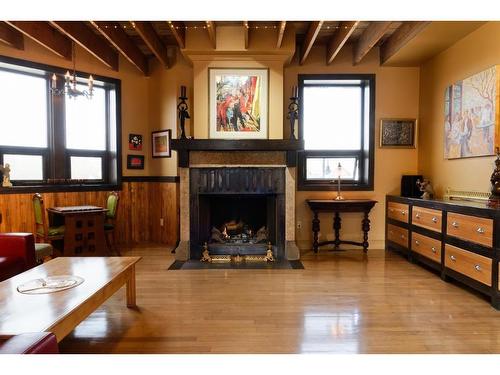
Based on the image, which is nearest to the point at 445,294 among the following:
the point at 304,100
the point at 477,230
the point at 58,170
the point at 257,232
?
the point at 477,230

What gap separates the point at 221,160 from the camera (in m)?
4.12

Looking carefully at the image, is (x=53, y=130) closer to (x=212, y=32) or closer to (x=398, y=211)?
(x=212, y=32)

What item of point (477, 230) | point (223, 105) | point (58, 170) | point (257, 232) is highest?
point (223, 105)

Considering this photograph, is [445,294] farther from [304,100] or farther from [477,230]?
[304,100]

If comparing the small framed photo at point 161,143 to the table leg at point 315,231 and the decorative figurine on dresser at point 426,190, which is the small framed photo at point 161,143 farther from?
the decorative figurine on dresser at point 426,190

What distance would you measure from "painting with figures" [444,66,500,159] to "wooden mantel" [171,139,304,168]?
73.6 inches

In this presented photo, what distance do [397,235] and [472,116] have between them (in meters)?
1.79

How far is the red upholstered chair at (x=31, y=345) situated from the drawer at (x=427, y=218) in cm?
360

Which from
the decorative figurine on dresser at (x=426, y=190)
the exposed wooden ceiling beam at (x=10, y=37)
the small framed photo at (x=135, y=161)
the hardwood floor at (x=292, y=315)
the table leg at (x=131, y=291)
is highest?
the exposed wooden ceiling beam at (x=10, y=37)

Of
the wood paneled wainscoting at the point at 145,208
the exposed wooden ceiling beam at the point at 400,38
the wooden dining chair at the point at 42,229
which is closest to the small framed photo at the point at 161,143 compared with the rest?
the wood paneled wainscoting at the point at 145,208

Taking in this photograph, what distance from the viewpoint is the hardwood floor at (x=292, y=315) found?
205 centimetres

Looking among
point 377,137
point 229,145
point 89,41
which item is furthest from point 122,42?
point 377,137
